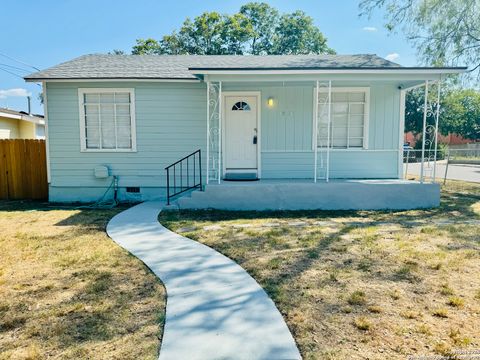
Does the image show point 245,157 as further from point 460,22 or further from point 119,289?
point 460,22

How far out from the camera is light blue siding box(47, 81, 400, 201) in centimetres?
877

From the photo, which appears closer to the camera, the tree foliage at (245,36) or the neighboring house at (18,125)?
the neighboring house at (18,125)

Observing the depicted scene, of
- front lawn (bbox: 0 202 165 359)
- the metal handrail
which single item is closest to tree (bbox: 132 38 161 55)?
the metal handrail

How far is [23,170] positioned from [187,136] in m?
4.76

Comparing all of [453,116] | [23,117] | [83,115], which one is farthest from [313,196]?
[453,116]

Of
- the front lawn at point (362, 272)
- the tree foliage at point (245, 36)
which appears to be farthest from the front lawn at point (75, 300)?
the tree foliage at point (245, 36)

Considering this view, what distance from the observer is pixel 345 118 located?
891cm

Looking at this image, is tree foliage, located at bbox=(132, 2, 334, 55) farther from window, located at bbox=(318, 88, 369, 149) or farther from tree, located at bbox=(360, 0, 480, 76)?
window, located at bbox=(318, 88, 369, 149)

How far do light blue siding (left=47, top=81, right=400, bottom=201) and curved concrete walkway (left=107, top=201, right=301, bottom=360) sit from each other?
4.17 meters

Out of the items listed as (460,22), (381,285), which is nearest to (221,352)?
(381,285)

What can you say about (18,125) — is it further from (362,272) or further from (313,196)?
(362,272)

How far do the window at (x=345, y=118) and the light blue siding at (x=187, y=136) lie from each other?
7.4 inches

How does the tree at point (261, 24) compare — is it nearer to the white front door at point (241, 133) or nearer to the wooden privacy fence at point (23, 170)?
the white front door at point (241, 133)

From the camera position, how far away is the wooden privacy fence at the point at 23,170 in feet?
31.1
